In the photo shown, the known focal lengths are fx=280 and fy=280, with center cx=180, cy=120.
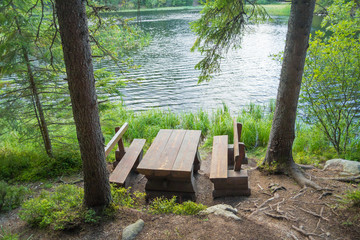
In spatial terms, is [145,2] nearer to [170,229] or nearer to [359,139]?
[170,229]

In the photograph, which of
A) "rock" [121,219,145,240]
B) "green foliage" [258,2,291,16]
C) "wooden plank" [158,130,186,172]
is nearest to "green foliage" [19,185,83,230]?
"rock" [121,219,145,240]

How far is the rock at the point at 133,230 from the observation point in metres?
3.11

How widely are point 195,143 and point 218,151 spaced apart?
467 mm

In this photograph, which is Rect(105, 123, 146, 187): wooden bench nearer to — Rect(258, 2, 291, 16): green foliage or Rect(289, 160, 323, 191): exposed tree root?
Rect(289, 160, 323, 191): exposed tree root

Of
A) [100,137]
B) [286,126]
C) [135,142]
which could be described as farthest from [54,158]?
[286,126]

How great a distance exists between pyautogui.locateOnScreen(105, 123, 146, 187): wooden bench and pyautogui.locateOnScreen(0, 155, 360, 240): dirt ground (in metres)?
1.01

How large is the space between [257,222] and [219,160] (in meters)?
1.41

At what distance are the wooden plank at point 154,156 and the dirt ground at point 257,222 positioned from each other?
0.74 m

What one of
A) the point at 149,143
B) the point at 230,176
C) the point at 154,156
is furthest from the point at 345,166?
the point at 149,143

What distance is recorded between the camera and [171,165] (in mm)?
4309

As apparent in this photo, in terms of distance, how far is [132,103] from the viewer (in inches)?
496

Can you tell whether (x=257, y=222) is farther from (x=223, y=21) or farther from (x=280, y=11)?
(x=280, y=11)

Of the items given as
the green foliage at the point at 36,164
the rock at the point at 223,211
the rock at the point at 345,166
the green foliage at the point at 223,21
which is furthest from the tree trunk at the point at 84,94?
the rock at the point at 345,166

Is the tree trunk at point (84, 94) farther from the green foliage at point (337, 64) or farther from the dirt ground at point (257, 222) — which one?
the green foliage at point (337, 64)
